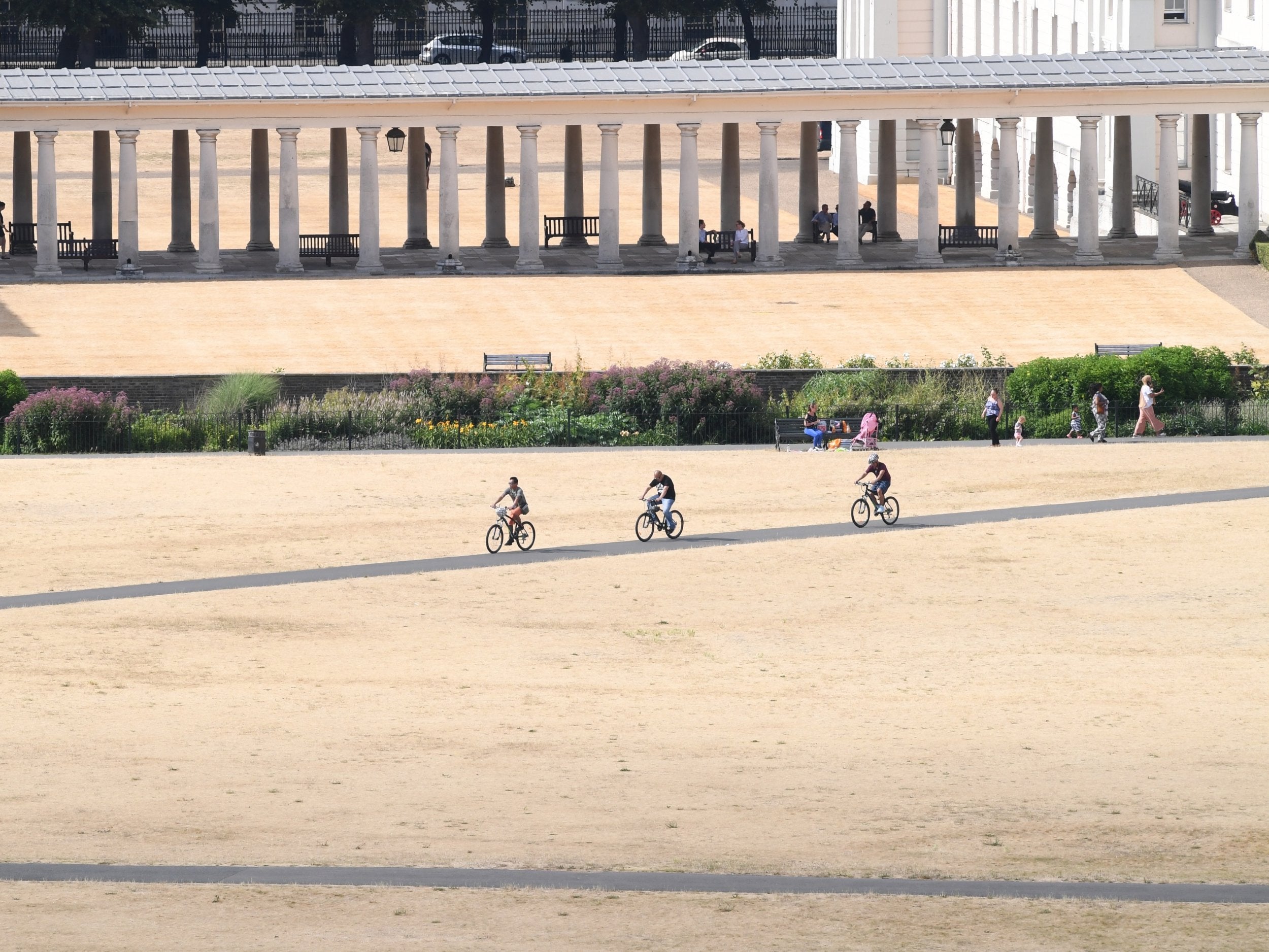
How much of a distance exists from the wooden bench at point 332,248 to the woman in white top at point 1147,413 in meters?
33.2

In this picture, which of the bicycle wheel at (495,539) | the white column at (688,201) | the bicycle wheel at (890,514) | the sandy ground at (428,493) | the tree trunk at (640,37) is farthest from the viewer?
the tree trunk at (640,37)

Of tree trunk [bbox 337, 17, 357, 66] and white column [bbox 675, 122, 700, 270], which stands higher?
tree trunk [bbox 337, 17, 357, 66]

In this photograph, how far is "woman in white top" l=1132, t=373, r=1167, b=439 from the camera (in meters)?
61.2

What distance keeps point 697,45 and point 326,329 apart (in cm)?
5576

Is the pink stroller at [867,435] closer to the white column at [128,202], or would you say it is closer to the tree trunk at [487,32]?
the white column at [128,202]

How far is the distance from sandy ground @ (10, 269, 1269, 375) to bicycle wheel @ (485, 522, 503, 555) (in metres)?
22.9

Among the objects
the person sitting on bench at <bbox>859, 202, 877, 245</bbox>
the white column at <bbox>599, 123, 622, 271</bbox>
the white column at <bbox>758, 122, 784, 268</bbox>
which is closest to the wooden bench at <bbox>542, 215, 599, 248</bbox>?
the white column at <bbox>599, 123, 622, 271</bbox>

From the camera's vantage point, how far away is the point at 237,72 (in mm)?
86125

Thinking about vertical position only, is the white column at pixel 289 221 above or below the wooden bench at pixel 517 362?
above

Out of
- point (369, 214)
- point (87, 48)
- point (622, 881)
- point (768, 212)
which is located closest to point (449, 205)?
point (369, 214)

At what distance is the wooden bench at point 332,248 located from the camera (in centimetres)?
8662

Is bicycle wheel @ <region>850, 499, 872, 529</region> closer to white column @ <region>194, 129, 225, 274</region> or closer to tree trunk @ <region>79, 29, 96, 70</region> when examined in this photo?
white column @ <region>194, 129, 225, 274</region>

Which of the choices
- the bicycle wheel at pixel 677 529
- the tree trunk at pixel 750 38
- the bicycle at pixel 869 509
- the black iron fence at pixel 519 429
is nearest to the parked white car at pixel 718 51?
the tree trunk at pixel 750 38

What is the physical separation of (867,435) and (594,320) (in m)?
20.3
